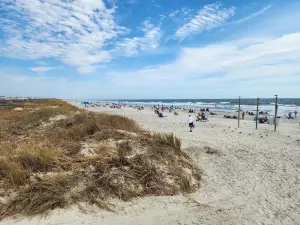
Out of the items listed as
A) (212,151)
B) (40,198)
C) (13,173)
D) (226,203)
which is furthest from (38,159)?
(212,151)

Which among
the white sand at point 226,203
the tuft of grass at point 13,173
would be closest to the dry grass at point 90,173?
the tuft of grass at point 13,173

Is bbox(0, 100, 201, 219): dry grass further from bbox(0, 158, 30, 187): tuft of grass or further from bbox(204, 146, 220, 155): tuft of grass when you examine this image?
bbox(204, 146, 220, 155): tuft of grass

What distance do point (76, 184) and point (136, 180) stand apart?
3.92ft

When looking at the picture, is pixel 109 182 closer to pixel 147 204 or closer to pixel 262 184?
pixel 147 204

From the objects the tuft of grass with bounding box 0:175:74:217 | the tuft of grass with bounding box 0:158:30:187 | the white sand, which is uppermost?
the tuft of grass with bounding box 0:158:30:187

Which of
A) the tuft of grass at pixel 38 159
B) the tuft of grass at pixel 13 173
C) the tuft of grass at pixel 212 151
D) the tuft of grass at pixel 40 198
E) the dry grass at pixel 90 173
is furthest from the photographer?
the tuft of grass at pixel 212 151

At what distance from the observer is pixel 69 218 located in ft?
12.5

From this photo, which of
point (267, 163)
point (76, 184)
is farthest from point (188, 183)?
point (267, 163)

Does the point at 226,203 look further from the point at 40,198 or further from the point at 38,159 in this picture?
the point at 38,159

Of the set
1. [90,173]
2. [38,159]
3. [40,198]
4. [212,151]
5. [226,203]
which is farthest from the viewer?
[212,151]

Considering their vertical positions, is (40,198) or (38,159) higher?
(38,159)

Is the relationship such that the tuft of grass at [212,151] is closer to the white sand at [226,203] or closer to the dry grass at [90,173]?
the white sand at [226,203]

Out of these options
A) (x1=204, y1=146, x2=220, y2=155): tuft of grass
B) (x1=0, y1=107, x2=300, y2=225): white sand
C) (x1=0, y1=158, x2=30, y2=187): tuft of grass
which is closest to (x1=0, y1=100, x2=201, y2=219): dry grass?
(x1=0, y1=158, x2=30, y2=187): tuft of grass

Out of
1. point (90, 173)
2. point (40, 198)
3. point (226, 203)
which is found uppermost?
point (90, 173)
